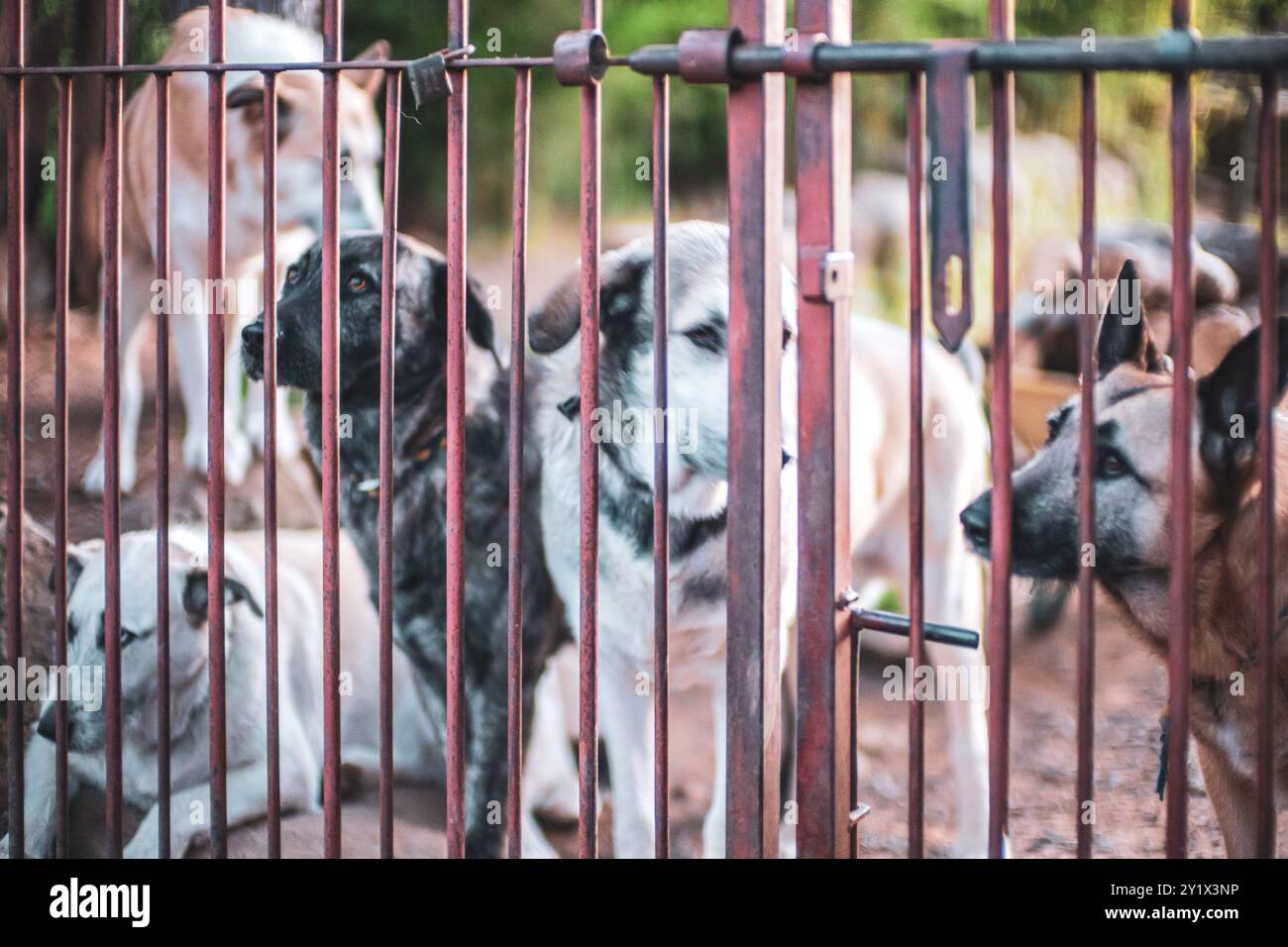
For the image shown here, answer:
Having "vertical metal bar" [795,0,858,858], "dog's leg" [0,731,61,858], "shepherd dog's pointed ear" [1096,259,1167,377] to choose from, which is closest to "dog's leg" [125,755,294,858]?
"dog's leg" [0,731,61,858]

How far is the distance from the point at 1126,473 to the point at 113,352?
6.51 ft

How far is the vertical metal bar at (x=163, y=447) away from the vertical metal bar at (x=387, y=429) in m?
0.41

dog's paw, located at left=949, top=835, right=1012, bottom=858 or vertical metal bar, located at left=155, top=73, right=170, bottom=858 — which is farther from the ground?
vertical metal bar, located at left=155, top=73, right=170, bottom=858

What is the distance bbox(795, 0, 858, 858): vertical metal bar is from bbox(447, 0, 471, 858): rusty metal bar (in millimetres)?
568

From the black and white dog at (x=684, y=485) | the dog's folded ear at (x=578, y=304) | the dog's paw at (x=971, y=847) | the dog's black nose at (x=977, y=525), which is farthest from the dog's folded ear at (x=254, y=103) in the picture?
the dog's paw at (x=971, y=847)

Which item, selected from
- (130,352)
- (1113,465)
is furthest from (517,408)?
(130,352)

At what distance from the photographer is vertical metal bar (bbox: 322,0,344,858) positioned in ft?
7.63

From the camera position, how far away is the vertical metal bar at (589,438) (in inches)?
86.8

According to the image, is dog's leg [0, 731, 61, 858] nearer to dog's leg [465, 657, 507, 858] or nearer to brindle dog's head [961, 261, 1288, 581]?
dog's leg [465, 657, 507, 858]

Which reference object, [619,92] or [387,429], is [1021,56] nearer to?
[387,429]

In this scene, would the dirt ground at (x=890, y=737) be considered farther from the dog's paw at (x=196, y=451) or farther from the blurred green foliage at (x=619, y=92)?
the blurred green foliage at (x=619, y=92)
